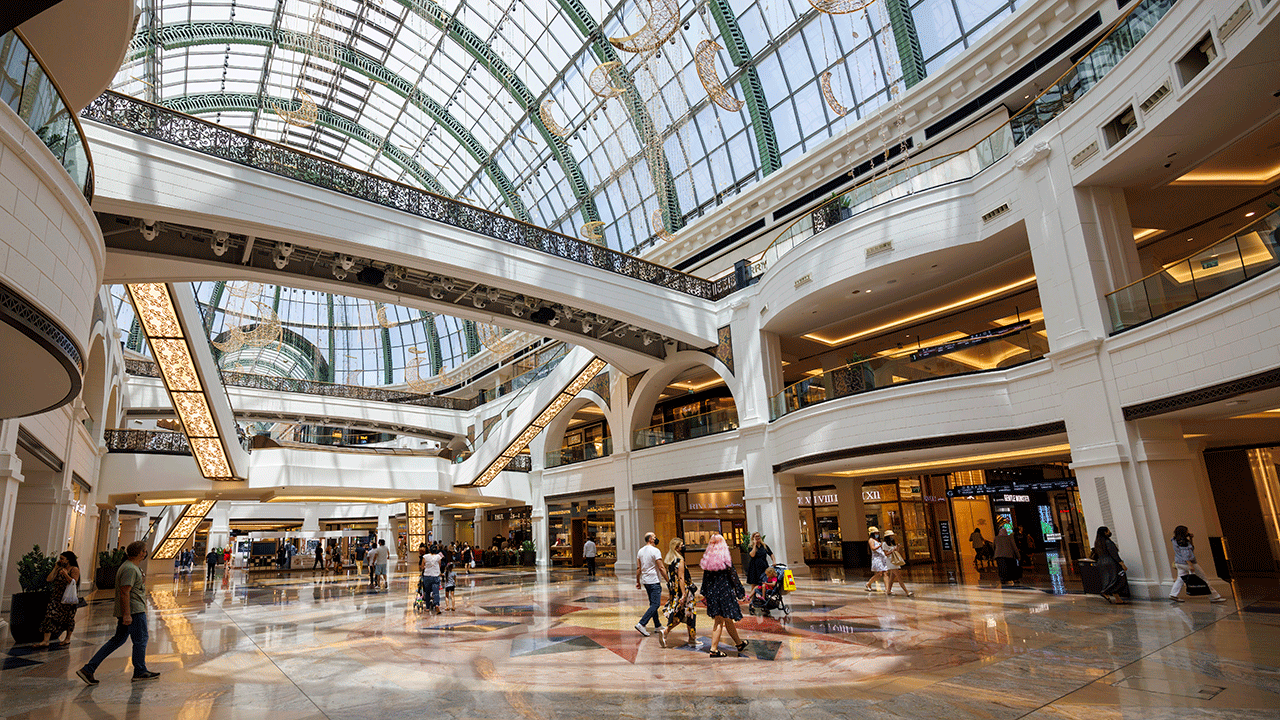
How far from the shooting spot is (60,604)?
9.77 meters

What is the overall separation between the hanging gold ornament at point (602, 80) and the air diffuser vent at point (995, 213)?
843 centimetres

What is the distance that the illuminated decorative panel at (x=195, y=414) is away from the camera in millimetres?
17197

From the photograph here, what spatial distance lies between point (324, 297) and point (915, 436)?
148 ft

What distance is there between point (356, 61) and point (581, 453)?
21.9 meters

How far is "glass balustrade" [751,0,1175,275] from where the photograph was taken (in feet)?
36.3

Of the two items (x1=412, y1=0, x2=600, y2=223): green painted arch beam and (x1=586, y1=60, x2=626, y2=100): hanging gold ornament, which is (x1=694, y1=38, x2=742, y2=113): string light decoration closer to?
(x1=586, y1=60, x2=626, y2=100): hanging gold ornament

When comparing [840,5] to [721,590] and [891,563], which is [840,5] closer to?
[891,563]

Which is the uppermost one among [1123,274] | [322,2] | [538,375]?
[322,2]

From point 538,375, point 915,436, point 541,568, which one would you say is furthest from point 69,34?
point 541,568

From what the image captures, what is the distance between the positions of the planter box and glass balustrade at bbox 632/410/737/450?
608 inches

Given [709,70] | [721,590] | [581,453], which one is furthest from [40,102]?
[581,453]

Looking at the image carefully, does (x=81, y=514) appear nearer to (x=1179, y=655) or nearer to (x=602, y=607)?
(x=602, y=607)

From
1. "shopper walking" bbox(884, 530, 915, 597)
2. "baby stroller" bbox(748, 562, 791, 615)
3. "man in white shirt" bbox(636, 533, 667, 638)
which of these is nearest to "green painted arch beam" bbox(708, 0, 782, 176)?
"shopper walking" bbox(884, 530, 915, 597)

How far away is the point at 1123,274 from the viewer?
11844 millimetres
